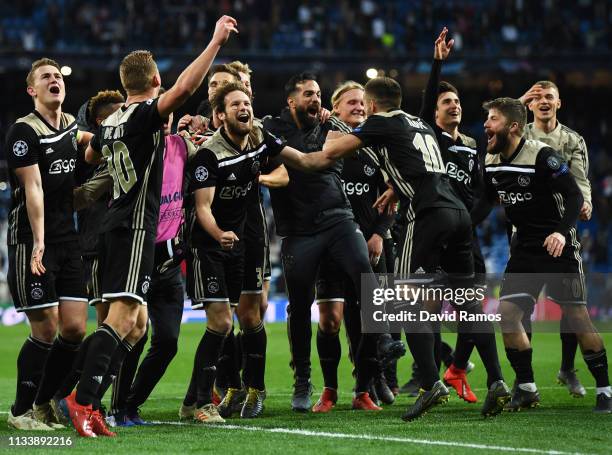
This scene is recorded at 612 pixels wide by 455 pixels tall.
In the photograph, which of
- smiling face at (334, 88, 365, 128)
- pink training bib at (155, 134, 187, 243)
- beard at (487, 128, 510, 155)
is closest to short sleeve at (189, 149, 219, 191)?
pink training bib at (155, 134, 187, 243)

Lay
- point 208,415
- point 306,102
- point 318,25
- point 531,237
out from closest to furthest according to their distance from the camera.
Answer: point 208,415
point 531,237
point 306,102
point 318,25

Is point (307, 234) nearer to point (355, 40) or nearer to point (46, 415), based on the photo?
point (46, 415)

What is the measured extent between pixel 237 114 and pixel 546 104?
3.28 m

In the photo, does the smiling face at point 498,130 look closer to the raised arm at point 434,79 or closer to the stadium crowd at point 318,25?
the raised arm at point 434,79

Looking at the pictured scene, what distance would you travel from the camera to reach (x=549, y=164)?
Answer: 8.38m

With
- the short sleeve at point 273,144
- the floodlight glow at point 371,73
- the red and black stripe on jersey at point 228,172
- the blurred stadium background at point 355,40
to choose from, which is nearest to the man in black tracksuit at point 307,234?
the red and black stripe on jersey at point 228,172

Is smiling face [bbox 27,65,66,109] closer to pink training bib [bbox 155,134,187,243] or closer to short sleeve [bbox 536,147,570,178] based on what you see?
pink training bib [bbox 155,134,187,243]

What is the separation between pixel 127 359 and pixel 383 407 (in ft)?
7.58

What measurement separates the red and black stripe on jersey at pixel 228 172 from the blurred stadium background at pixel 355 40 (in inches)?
788

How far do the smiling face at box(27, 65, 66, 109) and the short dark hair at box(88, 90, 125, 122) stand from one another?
100cm

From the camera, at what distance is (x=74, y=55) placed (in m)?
29.4

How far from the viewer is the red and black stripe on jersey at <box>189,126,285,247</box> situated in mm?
7965

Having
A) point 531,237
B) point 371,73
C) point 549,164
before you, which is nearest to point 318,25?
point 371,73

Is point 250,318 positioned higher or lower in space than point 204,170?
lower
